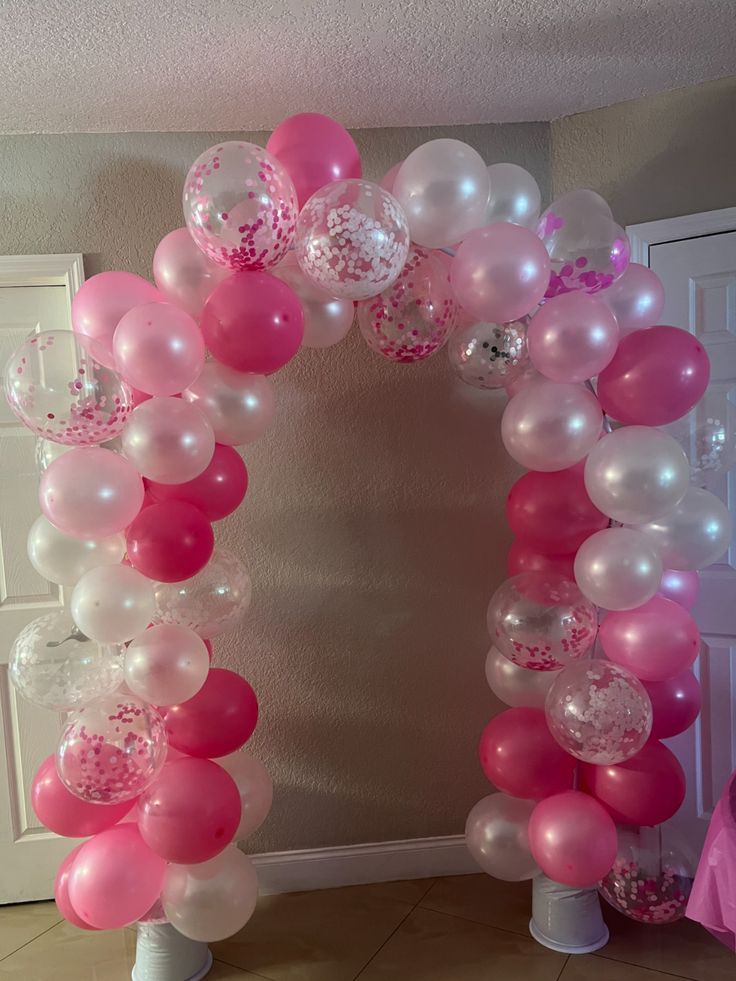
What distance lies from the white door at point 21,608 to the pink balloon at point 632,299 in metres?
1.66

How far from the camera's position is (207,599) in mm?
1731

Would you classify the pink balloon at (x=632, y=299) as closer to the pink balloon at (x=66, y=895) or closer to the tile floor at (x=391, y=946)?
the tile floor at (x=391, y=946)

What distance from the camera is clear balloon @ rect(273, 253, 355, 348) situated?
178 cm

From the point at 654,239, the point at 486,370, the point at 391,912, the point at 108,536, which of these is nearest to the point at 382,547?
the point at 486,370

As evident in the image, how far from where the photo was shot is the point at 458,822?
2.45 m

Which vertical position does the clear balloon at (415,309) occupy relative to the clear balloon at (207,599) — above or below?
above

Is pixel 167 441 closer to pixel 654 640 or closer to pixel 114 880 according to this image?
pixel 114 880

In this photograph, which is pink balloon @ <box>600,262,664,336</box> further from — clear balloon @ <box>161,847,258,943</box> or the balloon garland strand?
clear balloon @ <box>161,847,258,943</box>

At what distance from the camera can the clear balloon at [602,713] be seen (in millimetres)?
1663

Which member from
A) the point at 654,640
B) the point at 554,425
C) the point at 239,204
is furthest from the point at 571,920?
the point at 239,204

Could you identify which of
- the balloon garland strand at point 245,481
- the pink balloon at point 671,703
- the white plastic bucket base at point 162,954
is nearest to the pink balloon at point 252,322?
the balloon garland strand at point 245,481

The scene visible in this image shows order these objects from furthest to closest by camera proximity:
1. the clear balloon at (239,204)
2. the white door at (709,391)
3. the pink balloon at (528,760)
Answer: the white door at (709,391), the pink balloon at (528,760), the clear balloon at (239,204)

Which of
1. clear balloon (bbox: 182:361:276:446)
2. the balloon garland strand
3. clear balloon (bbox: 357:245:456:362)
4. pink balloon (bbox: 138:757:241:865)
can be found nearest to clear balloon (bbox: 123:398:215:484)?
the balloon garland strand

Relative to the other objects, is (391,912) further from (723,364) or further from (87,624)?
(723,364)
